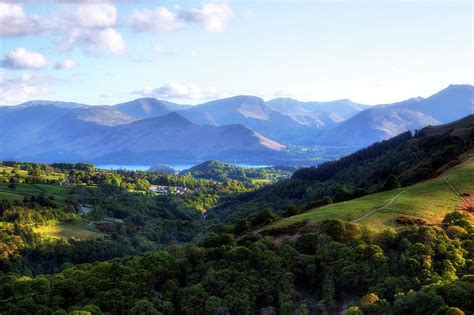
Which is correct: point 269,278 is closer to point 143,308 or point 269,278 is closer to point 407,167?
point 143,308

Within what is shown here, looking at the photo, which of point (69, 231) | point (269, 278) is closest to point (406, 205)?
point (269, 278)

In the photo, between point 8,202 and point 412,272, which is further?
point 8,202

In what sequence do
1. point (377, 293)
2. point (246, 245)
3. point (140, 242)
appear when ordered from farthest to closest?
point (140, 242)
point (246, 245)
point (377, 293)

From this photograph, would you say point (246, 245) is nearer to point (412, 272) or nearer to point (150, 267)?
point (150, 267)

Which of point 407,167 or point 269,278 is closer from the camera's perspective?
point 269,278

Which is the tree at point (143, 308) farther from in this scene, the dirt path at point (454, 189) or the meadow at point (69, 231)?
the meadow at point (69, 231)

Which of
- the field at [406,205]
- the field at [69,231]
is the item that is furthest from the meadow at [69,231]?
the field at [406,205]

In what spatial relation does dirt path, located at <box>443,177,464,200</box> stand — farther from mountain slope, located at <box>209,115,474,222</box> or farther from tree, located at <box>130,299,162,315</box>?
tree, located at <box>130,299,162,315</box>

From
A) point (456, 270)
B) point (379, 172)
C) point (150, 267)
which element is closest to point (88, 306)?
point (150, 267)
